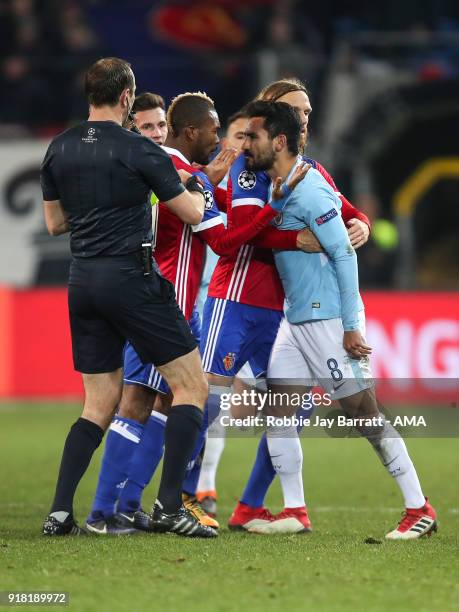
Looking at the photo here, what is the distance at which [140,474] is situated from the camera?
6.64 metres

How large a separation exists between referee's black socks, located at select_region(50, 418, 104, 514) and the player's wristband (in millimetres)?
1275

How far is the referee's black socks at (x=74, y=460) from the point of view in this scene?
6.08 meters

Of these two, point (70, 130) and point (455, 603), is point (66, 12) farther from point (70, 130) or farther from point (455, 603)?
point (455, 603)

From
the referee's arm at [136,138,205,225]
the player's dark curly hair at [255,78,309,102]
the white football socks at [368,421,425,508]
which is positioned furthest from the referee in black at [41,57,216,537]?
the player's dark curly hair at [255,78,309,102]

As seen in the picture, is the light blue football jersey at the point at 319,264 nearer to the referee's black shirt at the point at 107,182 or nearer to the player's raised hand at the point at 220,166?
the player's raised hand at the point at 220,166

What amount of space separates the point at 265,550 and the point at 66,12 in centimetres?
1290

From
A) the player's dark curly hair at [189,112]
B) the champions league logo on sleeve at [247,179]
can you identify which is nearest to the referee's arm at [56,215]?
the player's dark curly hair at [189,112]

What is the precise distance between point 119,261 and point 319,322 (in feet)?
3.71

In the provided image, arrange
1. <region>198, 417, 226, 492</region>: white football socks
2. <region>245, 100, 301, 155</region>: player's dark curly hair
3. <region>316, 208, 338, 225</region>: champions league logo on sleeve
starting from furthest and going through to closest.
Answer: <region>198, 417, 226, 492</region>: white football socks < <region>245, 100, 301, 155</region>: player's dark curly hair < <region>316, 208, 338, 225</region>: champions league logo on sleeve

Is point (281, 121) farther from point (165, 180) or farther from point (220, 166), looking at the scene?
point (165, 180)

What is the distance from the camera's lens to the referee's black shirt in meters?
5.90

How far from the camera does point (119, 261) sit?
601 cm

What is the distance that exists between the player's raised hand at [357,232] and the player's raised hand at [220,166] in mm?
780

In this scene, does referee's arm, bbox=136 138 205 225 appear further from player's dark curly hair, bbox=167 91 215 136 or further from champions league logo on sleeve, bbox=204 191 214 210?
player's dark curly hair, bbox=167 91 215 136
